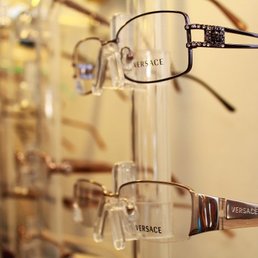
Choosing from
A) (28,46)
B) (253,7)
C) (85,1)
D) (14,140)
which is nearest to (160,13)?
(253,7)

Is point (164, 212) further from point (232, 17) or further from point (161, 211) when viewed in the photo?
point (232, 17)

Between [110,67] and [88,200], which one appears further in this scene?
[88,200]

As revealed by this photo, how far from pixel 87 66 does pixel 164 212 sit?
0.29 m

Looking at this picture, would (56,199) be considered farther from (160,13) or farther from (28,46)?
(160,13)

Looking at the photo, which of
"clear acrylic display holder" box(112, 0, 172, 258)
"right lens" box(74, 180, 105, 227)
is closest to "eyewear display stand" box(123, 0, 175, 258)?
"clear acrylic display holder" box(112, 0, 172, 258)

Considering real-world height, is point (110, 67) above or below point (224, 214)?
above

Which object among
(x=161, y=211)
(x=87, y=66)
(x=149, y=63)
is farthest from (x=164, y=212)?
(x=87, y=66)

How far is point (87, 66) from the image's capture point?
68cm

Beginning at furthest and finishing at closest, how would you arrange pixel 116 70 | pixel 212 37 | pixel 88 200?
pixel 88 200 → pixel 116 70 → pixel 212 37

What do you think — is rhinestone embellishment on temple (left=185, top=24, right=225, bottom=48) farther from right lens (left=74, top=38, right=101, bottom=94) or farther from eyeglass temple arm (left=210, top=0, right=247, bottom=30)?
right lens (left=74, top=38, right=101, bottom=94)

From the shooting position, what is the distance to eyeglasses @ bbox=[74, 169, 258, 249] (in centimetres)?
43

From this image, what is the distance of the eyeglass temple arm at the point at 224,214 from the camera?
0.43 metres

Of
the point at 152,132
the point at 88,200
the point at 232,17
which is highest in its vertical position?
the point at 232,17

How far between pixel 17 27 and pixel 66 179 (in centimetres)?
37
